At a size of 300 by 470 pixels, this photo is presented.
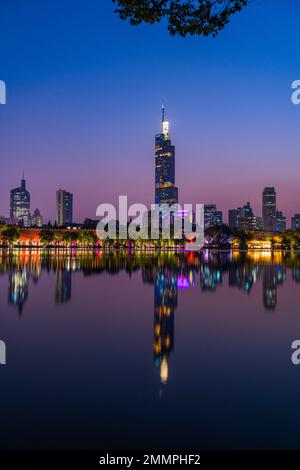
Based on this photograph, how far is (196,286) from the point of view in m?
21.2

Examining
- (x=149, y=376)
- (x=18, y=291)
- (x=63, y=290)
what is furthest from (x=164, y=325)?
(x=18, y=291)

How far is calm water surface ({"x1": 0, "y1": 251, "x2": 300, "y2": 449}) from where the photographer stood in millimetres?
5160

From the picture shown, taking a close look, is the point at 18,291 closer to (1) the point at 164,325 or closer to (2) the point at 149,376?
(1) the point at 164,325

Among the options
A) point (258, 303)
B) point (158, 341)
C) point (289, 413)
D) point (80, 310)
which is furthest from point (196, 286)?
point (289, 413)

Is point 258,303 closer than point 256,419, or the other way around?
point 256,419

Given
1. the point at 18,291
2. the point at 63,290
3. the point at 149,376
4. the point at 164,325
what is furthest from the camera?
the point at 63,290

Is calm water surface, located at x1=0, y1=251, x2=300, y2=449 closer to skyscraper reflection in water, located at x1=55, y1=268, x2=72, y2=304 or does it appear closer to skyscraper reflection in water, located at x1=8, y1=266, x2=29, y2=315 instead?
skyscraper reflection in water, located at x1=8, y1=266, x2=29, y2=315

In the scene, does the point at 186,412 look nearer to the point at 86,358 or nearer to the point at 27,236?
the point at 86,358

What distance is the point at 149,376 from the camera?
7.27 metres

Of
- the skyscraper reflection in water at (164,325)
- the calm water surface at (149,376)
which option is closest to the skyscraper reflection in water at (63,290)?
the calm water surface at (149,376)

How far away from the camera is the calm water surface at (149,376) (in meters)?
5.16

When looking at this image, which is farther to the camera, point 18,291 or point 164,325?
point 18,291

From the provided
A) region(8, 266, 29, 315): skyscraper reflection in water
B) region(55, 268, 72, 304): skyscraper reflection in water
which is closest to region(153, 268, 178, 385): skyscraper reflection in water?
region(55, 268, 72, 304): skyscraper reflection in water
